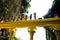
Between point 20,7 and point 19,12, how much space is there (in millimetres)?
274

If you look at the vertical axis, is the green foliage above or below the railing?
above

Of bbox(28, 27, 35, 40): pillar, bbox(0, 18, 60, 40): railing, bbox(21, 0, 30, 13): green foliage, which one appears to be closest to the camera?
bbox(0, 18, 60, 40): railing

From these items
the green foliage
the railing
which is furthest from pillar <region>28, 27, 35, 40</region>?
the green foliage

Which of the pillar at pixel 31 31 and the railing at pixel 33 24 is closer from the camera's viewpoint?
the railing at pixel 33 24

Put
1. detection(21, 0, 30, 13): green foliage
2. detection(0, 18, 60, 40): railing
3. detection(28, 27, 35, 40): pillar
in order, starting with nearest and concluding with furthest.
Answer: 1. detection(0, 18, 60, 40): railing
2. detection(28, 27, 35, 40): pillar
3. detection(21, 0, 30, 13): green foliage

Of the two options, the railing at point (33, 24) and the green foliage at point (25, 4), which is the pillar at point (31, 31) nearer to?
the railing at point (33, 24)

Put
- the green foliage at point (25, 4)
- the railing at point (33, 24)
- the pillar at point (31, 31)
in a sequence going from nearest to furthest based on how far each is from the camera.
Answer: the railing at point (33, 24) → the pillar at point (31, 31) → the green foliage at point (25, 4)

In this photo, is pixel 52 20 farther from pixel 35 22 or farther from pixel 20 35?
pixel 20 35

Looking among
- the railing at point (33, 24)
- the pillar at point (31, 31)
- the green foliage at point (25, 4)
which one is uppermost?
the green foliage at point (25, 4)

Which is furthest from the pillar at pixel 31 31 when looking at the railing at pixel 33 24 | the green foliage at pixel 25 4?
the green foliage at pixel 25 4

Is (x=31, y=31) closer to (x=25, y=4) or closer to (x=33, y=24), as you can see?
(x=33, y=24)

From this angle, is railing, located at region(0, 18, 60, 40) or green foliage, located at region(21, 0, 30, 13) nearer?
railing, located at region(0, 18, 60, 40)

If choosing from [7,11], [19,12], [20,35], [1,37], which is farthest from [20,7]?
[1,37]

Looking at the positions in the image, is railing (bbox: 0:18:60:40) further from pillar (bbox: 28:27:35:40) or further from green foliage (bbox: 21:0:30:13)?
green foliage (bbox: 21:0:30:13)
